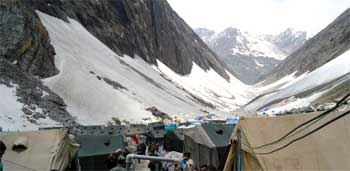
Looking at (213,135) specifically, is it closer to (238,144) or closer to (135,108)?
(238,144)

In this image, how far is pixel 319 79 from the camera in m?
75.2

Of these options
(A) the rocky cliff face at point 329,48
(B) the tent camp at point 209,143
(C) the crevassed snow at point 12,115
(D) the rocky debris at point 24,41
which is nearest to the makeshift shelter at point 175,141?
(B) the tent camp at point 209,143

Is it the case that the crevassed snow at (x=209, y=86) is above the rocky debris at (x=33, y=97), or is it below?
above

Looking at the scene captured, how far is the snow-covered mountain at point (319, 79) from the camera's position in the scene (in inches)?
2074

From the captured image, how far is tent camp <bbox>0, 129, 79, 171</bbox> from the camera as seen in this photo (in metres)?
12.0

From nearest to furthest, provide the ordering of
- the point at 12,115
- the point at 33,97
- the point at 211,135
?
1. the point at 211,135
2. the point at 12,115
3. the point at 33,97

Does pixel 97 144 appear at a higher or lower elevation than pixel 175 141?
lower

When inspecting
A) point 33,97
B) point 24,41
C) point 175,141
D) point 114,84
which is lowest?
point 175,141

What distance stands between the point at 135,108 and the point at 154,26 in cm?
7055

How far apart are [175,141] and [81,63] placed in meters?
39.4

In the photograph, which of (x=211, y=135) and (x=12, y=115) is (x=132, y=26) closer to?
(x=12, y=115)

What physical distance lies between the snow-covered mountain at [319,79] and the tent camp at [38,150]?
37.2m

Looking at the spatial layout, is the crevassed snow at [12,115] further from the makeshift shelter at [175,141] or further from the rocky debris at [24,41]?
the makeshift shelter at [175,141]

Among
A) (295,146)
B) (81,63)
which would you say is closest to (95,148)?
(295,146)
